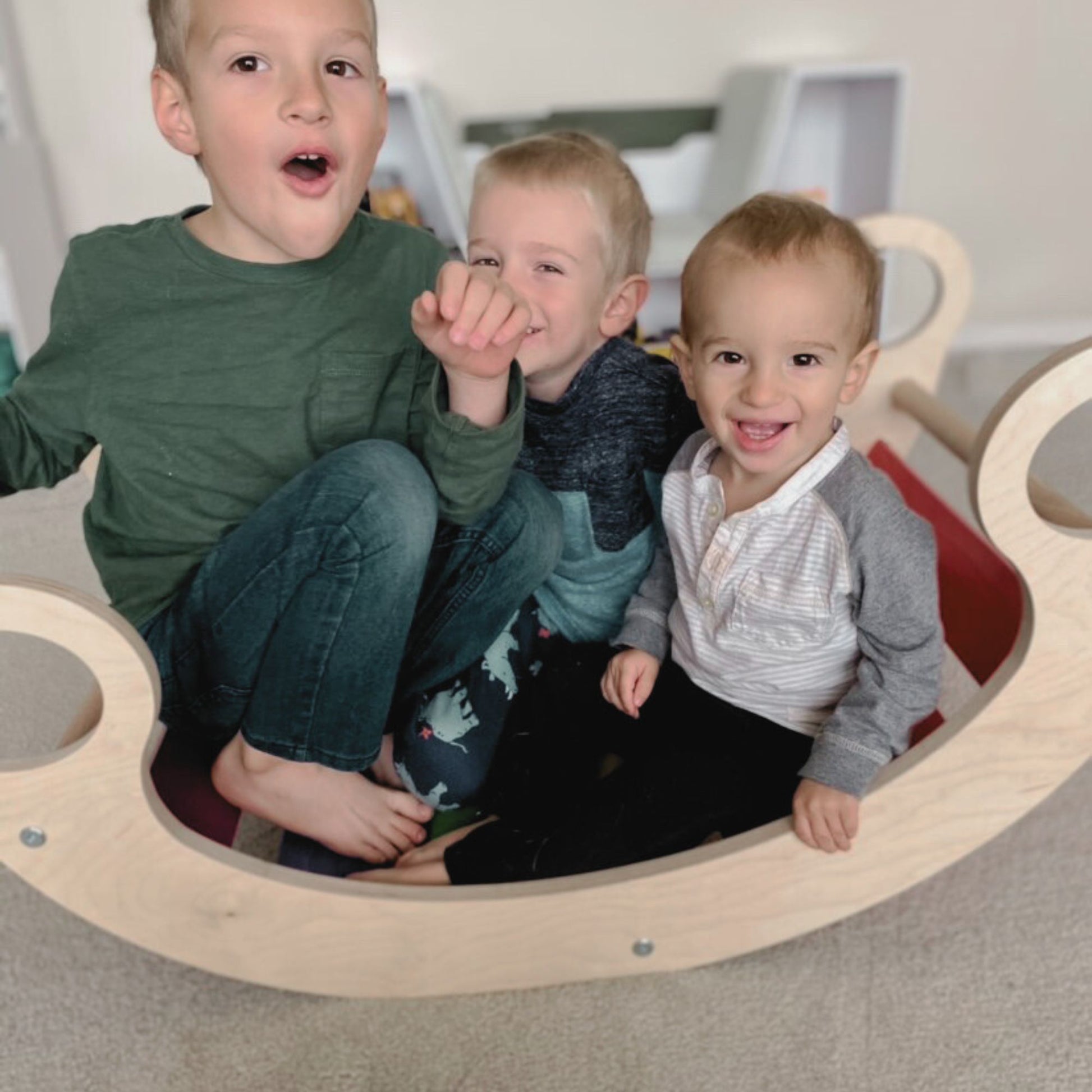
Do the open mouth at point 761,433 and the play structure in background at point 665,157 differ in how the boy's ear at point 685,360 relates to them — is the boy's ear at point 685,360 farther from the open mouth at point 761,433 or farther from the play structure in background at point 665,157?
the play structure in background at point 665,157

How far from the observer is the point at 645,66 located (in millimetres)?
1901

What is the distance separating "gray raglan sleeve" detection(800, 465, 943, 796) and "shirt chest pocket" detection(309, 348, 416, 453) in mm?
294

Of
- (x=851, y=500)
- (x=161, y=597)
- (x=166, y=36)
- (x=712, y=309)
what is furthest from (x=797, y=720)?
(x=166, y=36)

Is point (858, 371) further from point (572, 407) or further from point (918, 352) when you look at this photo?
point (918, 352)

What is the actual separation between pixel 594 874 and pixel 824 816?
0.16 metres

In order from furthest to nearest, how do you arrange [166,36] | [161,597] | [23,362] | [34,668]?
1. [23,362]
2. [34,668]
3. [161,597]
4. [166,36]

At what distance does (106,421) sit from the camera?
809 millimetres

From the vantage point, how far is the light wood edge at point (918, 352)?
1188 millimetres

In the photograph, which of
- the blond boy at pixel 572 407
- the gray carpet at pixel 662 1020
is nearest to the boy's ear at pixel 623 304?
the blond boy at pixel 572 407

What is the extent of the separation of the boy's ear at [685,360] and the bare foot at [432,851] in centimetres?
34

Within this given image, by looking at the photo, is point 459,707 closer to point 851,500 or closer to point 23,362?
point 851,500

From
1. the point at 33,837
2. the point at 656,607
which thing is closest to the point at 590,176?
the point at 656,607

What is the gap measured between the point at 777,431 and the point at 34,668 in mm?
822

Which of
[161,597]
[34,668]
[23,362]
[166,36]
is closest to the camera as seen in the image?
[166,36]
